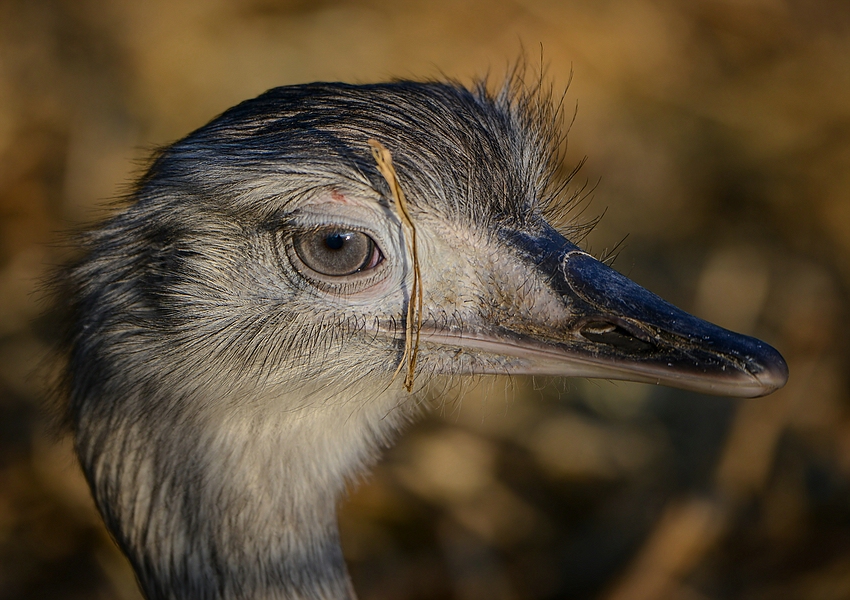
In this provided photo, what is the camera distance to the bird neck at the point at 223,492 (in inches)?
75.5

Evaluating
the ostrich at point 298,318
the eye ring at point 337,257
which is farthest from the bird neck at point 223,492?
the eye ring at point 337,257

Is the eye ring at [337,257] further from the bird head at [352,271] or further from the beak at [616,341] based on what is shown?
the beak at [616,341]

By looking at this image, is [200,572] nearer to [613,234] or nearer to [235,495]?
[235,495]

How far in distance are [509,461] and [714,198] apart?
1.85m

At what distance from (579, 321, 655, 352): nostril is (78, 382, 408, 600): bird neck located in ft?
1.72

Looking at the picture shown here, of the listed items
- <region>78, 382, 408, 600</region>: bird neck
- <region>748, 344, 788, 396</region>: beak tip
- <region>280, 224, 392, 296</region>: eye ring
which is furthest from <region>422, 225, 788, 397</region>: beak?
<region>78, 382, 408, 600</region>: bird neck

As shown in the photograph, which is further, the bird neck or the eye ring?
the bird neck

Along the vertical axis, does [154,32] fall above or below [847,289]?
above

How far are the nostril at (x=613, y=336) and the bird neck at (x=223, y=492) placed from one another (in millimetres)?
525

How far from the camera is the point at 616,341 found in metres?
1.74

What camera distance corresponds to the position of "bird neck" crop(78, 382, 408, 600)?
6.30 feet

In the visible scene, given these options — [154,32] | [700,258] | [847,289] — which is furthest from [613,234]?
[154,32]

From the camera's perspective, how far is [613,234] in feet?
15.2

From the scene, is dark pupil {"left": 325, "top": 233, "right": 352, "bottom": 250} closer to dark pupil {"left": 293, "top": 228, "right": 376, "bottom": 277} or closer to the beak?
dark pupil {"left": 293, "top": 228, "right": 376, "bottom": 277}
